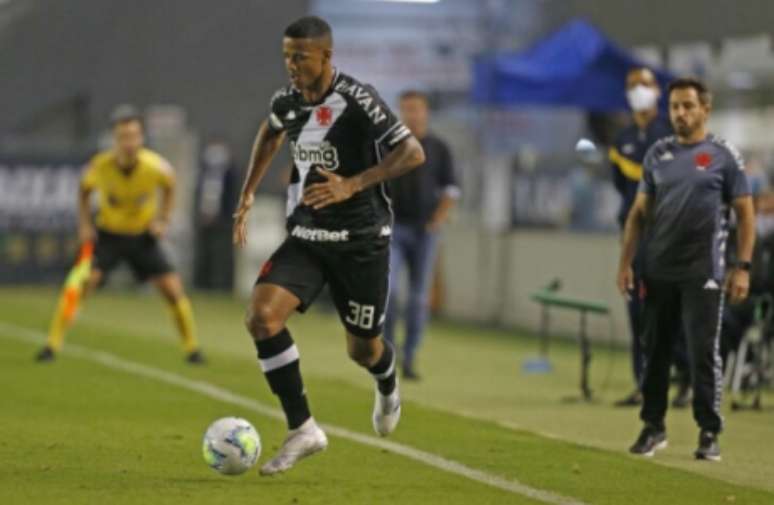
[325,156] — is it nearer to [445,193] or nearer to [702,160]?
[702,160]

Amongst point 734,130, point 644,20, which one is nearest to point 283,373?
point 644,20

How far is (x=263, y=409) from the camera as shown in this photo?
42.4 feet

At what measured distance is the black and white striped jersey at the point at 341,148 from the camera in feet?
31.7

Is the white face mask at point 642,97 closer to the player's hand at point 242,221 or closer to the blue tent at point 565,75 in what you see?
the player's hand at point 242,221

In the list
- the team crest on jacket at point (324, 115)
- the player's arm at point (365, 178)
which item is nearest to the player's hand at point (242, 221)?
the player's arm at point (365, 178)

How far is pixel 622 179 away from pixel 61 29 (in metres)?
23.4

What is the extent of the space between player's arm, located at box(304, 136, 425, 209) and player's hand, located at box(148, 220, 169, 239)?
6.84m

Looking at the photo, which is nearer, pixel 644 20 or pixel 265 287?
pixel 265 287

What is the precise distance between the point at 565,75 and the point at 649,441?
1020 centimetres

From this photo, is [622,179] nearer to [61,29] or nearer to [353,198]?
[353,198]

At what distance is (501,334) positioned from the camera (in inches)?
834

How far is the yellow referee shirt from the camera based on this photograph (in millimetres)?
16359

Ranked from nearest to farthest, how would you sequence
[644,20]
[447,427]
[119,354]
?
[447,427], [119,354], [644,20]

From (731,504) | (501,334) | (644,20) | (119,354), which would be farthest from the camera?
(644,20)
